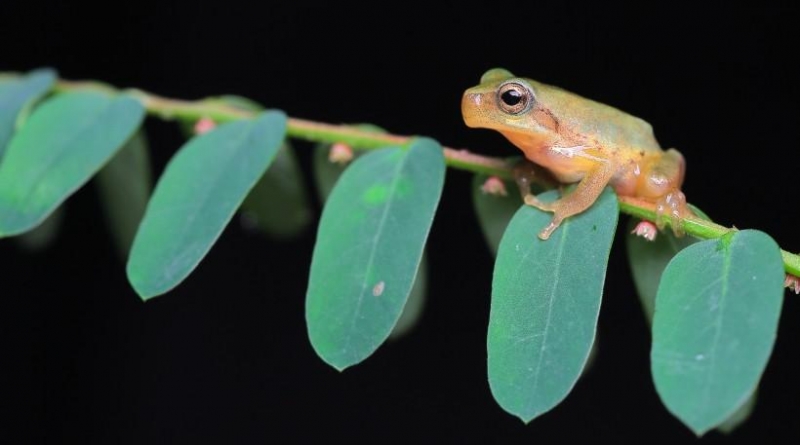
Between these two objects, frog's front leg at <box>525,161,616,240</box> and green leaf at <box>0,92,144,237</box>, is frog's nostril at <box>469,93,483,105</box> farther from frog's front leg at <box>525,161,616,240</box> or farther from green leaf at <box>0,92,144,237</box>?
green leaf at <box>0,92,144,237</box>

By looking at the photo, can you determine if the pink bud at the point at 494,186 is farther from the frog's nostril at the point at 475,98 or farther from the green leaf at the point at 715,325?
the green leaf at the point at 715,325

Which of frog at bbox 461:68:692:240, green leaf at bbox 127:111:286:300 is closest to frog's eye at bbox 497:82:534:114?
frog at bbox 461:68:692:240

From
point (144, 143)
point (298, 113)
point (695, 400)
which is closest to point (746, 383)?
point (695, 400)

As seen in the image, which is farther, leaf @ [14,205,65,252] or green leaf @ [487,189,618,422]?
leaf @ [14,205,65,252]

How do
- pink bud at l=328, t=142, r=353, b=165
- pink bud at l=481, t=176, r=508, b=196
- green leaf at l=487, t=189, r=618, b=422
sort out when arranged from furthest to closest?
pink bud at l=328, t=142, r=353, b=165 → pink bud at l=481, t=176, r=508, b=196 → green leaf at l=487, t=189, r=618, b=422

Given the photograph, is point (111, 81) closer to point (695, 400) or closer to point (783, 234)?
point (783, 234)

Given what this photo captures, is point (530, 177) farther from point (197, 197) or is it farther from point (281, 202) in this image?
point (281, 202)

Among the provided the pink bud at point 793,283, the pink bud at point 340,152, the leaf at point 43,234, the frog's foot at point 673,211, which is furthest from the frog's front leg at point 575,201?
the leaf at point 43,234
